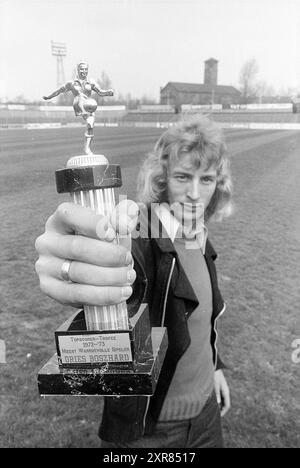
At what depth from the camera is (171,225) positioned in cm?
152

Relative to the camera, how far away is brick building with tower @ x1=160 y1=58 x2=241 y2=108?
304cm

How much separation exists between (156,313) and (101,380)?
481 millimetres

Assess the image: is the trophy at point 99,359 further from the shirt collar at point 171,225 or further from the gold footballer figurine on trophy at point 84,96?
the shirt collar at point 171,225

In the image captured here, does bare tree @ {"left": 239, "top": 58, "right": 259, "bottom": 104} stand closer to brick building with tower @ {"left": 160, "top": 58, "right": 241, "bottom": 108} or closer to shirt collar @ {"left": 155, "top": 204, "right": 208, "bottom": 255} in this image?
brick building with tower @ {"left": 160, "top": 58, "right": 241, "bottom": 108}

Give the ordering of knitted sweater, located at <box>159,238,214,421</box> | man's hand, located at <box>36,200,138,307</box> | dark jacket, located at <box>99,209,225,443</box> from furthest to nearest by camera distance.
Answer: knitted sweater, located at <box>159,238,214,421</box> < dark jacket, located at <box>99,209,225,443</box> < man's hand, located at <box>36,200,138,307</box>

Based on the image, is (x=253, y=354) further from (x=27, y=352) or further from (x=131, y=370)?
(x=131, y=370)

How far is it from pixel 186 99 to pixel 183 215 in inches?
87.1

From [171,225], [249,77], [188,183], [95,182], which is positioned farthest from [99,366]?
[249,77]

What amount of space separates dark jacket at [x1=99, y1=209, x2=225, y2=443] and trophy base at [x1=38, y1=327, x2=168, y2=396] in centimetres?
37

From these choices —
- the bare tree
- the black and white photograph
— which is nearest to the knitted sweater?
the black and white photograph

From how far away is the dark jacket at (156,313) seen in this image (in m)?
1.30
